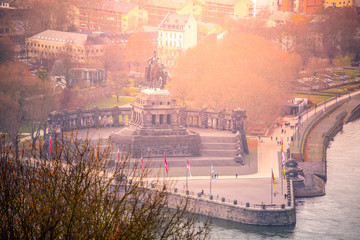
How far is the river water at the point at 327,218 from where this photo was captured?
116m

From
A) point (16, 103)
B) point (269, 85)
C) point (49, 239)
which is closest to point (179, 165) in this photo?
point (16, 103)

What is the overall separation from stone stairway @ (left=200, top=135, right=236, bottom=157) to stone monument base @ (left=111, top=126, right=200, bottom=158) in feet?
5.92

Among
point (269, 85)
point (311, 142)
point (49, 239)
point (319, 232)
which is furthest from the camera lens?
point (269, 85)

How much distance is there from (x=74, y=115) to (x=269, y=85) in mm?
52612

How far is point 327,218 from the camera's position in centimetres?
12200

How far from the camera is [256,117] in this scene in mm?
180250

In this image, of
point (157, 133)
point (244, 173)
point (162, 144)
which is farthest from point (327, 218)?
point (157, 133)

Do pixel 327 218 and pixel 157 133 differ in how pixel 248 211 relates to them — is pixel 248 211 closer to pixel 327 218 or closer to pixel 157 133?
pixel 327 218

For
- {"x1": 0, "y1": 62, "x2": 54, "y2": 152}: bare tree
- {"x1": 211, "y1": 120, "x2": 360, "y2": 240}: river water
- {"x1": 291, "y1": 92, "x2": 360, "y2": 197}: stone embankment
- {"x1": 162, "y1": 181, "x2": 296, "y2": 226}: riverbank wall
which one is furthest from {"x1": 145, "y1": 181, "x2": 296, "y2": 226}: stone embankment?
{"x1": 0, "y1": 62, "x2": 54, "y2": 152}: bare tree

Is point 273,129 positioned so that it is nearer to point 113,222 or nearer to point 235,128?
point 235,128

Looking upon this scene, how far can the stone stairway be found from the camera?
146 m

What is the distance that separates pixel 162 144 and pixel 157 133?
2218 millimetres

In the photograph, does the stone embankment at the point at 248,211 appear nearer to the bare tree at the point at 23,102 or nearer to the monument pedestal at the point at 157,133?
the monument pedestal at the point at 157,133

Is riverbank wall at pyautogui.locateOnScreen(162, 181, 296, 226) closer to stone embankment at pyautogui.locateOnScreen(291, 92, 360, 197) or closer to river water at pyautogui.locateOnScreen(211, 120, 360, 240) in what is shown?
river water at pyautogui.locateOnScreen(211, 120, 360, 240)
